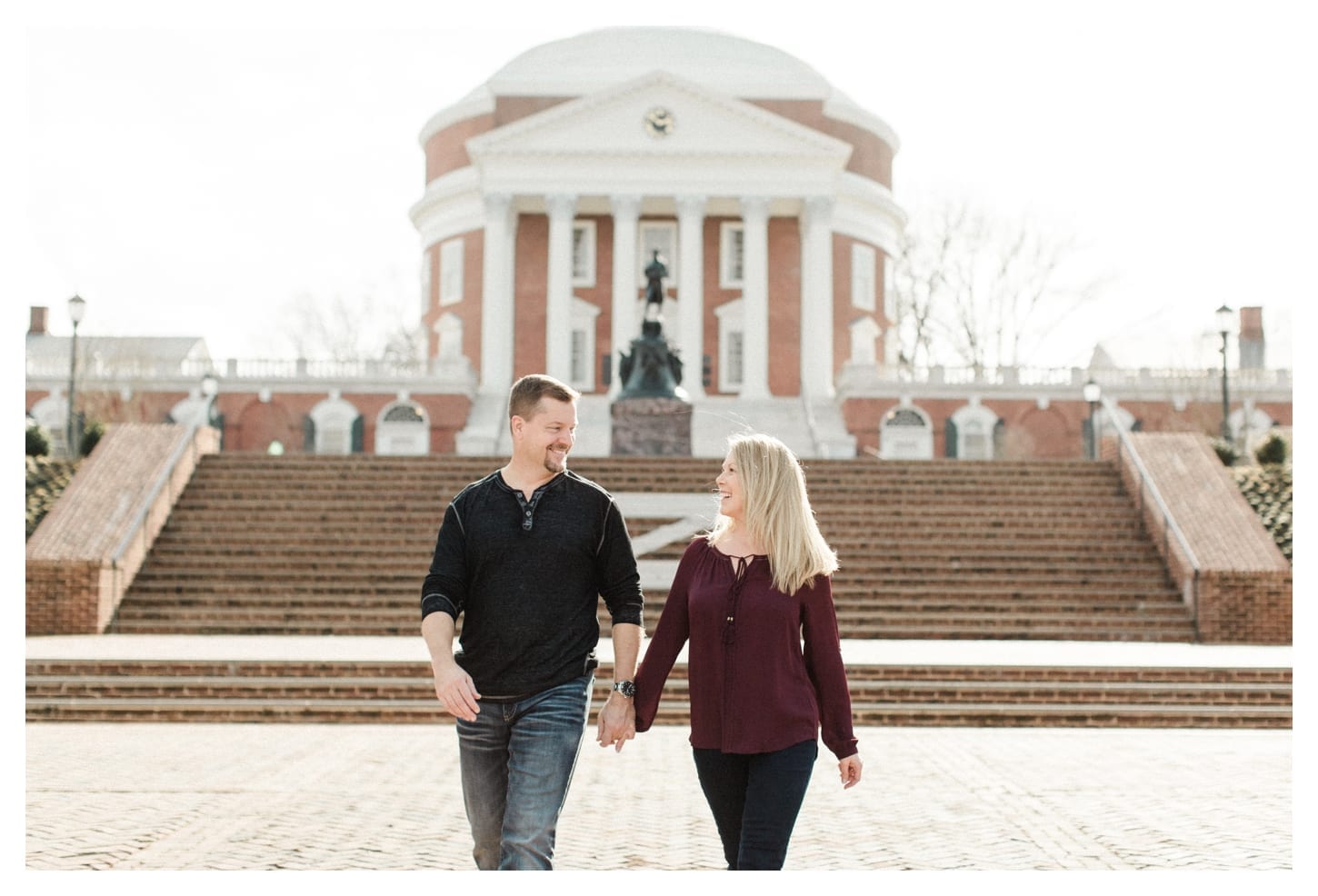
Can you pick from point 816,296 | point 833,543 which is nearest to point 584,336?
point 816,296

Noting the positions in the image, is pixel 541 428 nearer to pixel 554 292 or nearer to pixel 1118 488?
pixel 1118 488

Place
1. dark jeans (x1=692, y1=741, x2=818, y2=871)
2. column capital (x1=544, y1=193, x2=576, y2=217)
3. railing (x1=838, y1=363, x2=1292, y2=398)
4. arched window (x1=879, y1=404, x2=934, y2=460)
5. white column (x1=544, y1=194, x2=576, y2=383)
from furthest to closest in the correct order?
column capital (x1=544, y1=193, x2=576, y2=217), white column (x1=544, y1=194, x2=576, y2=383), railing (x1=838, y1=363, x2=1292, y2=398), arched window (x1=879, y1=404, x2=934, y2=460), dark jeans (x1=692, y1=741, x2=818, y2=871)

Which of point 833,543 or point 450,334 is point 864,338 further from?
point 833,543

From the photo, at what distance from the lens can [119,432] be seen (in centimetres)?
2230

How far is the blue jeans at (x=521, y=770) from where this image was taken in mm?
4898

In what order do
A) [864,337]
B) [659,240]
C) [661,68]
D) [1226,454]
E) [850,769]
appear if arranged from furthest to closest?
[864,337], [661,68], [659,240], [1226,454], [850,769]

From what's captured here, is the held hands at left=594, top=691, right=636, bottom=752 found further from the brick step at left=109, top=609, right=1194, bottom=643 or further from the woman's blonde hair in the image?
the brick step at left=109, top=609, right=1194, bottom=643

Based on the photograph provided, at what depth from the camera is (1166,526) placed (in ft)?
64.8

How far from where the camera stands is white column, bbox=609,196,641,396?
4719cm

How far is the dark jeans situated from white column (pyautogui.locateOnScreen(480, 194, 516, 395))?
140ft

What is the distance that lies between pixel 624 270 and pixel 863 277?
10.7 m

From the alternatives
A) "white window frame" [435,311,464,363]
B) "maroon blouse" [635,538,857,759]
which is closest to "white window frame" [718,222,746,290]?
"white window frame" [435,311,464,363]

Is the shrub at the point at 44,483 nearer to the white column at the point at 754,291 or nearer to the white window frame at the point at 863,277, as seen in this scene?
the white column at the point at 754,291

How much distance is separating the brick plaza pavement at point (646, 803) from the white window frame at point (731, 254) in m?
39.0
